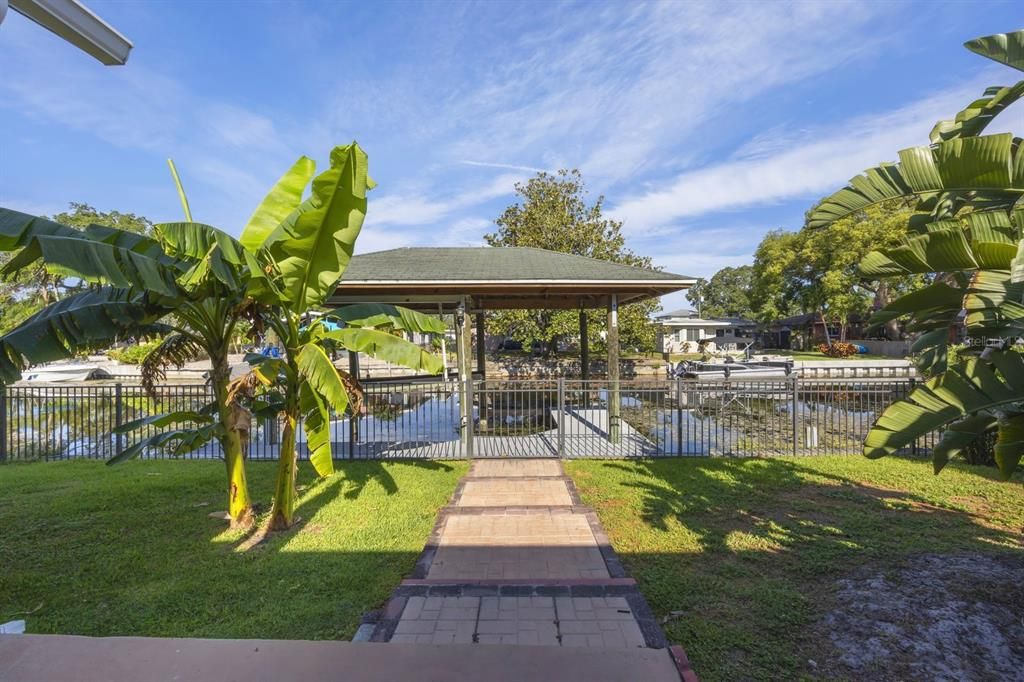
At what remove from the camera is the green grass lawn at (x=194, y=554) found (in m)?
3.70

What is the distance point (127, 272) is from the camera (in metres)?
3.62

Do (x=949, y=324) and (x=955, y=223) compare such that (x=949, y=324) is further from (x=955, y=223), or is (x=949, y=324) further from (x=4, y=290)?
(x=4, y=290)

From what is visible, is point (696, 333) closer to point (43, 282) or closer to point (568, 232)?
point (568, 232)

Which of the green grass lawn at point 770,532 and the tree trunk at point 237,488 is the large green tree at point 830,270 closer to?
the green grass lawn at point 770,532

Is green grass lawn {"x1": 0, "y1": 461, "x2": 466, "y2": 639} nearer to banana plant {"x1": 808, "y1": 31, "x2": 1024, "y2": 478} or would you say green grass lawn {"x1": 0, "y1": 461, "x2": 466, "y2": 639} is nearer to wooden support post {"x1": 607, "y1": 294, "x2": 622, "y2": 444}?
wooden support post {"x1": 607, "y1": 294, "x2": 622, "y2": 444}

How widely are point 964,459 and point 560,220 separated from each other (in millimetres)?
20723

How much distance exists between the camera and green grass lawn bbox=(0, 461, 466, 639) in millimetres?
3697

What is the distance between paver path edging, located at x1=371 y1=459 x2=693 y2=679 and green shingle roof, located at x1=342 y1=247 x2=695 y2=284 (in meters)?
4.62

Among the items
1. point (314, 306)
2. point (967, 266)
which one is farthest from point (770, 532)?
point (314, 306)

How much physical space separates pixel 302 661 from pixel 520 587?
70.4 inches

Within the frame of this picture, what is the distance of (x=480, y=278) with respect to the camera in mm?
9398

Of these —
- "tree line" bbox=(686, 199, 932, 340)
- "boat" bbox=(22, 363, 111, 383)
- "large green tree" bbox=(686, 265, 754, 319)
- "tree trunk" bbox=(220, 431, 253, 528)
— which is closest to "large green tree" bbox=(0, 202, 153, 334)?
"boat" bbox=(22, 363, 111, 383)


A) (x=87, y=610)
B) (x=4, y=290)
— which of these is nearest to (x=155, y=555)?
(x=87, y=610)

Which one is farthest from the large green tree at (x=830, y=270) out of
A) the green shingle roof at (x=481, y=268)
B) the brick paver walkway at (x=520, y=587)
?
the brick paver walkway at (x=520, y=587)
